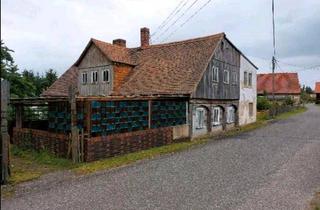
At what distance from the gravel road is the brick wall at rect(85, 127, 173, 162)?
192cm

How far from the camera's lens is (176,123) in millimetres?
19078

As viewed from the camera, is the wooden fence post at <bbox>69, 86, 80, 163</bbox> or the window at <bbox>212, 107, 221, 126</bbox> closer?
the wooden fence post at <bbox>69, 86, 80, 163</bbox>

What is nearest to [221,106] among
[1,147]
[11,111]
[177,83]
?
[177,83]

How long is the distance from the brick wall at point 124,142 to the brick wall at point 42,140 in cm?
118

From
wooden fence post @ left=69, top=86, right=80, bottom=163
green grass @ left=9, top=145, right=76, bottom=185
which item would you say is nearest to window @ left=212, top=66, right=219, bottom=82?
wooden fence post @ left=69, top=86, right=80, bottom=163

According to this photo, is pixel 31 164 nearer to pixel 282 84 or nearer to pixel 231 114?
pixel 231 114

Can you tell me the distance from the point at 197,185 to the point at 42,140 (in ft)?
28.0

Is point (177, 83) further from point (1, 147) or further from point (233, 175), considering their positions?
point (1, 147)

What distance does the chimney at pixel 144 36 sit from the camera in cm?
2926

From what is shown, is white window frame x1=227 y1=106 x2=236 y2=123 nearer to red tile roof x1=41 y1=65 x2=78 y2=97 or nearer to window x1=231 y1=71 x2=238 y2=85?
window x1=231 y1=71 x2=238 y2=85

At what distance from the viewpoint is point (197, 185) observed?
9.42 meters

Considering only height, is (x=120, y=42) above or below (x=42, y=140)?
above

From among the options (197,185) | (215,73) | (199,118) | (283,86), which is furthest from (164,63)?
(283,86)

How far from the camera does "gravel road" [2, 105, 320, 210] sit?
7.82 meters
